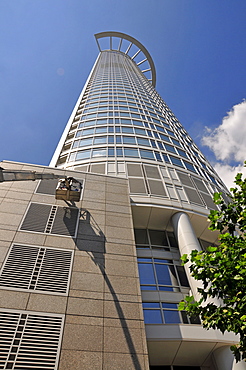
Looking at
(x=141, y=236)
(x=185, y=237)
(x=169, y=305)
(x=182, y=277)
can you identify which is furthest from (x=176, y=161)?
(x=169, y=305)

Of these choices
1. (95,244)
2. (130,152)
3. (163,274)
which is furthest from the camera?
(130,152)

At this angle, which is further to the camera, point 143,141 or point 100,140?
point 143,141

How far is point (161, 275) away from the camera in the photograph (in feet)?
46.1

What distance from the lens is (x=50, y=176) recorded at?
594 inches

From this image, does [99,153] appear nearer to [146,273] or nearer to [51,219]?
[51,219]

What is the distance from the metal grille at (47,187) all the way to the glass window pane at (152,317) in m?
8.11

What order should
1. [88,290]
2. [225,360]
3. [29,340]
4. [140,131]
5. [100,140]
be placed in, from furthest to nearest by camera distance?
[140,131] → [100,140] → [225,360] → [88,290] → [29,340]

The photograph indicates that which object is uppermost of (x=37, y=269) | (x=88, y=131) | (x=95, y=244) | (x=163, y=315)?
(x=88, y=131)

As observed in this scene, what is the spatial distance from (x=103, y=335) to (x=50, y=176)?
31.1 ft

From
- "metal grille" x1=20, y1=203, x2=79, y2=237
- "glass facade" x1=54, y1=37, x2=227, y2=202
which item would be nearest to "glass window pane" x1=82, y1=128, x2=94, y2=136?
"glass facade" x1=54, y1=37, x2=227, y2=202

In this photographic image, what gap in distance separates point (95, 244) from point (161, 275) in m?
4.73

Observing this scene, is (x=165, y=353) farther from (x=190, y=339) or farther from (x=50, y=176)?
(x=50, y=176)

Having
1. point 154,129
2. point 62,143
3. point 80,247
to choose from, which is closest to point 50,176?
point 80,247

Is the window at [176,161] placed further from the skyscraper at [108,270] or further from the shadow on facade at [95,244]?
the shadow on facade at [95,244]
